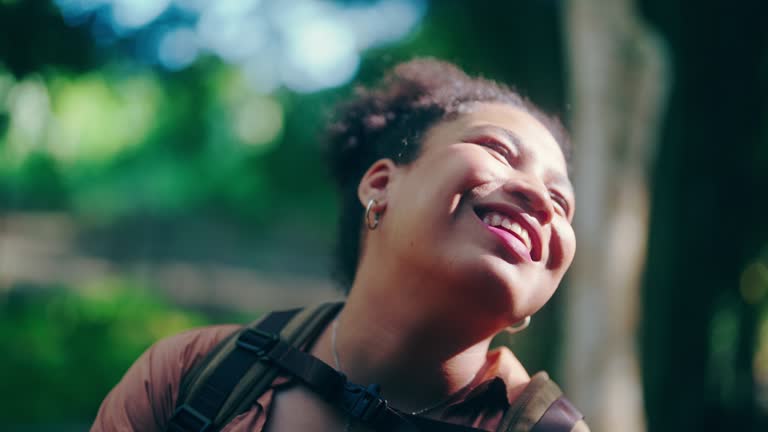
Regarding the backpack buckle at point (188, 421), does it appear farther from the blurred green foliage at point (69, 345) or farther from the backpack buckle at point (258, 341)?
the blurred green foliage at point (69, 345)

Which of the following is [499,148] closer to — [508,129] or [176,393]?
[508,129]

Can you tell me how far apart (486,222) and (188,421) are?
2.86ft

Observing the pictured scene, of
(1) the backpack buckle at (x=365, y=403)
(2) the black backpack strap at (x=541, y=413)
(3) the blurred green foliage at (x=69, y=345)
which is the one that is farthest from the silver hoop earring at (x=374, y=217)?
(3) the blurred green foliage at (x=69, y=345)

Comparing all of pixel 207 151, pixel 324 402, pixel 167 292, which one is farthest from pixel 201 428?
pixel 207 151

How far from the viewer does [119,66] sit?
5832 millimetres

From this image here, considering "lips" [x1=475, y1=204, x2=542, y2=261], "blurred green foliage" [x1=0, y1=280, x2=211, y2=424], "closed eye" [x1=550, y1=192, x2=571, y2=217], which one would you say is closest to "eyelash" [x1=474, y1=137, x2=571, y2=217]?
"closed eye" [x1=550, y1=192, x2=571, y2=217]

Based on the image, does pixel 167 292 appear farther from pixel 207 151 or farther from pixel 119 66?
pixel 119 66

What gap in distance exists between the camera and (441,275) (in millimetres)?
1614

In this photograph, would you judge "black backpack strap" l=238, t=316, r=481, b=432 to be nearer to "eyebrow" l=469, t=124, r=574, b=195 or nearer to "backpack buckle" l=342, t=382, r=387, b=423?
"backpack buckle" l=342, t=382, r=387, b=423

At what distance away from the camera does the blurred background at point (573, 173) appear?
15.6ft

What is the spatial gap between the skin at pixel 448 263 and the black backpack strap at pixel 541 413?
0.13m

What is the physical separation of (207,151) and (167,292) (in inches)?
104

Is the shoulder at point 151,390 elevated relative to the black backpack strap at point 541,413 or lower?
lower

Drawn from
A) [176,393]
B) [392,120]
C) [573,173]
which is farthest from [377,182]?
[573,173]
